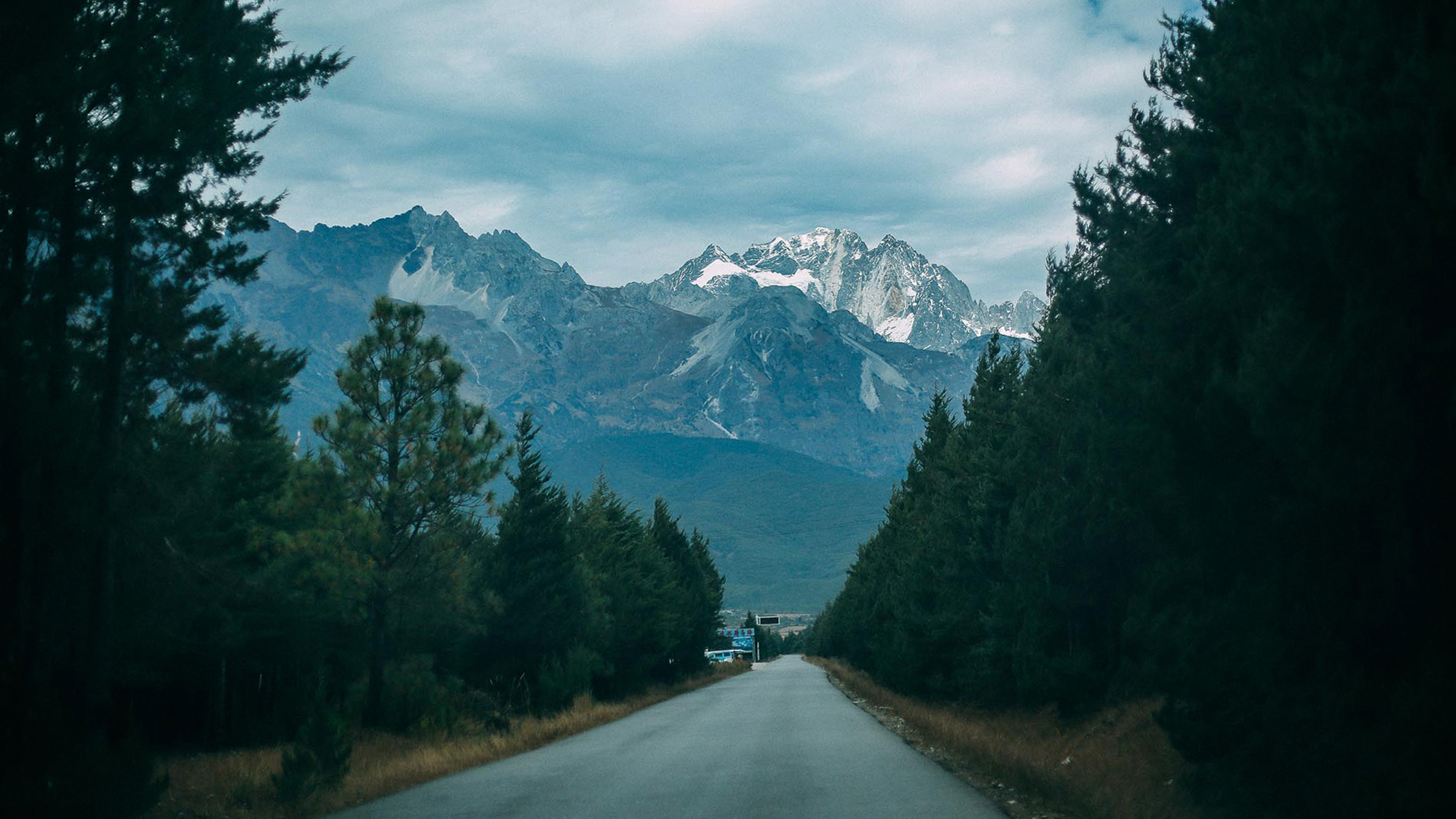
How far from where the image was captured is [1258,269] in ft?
29.5

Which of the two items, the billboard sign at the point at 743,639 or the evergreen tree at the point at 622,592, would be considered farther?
the billboard sign at the point at 743,639

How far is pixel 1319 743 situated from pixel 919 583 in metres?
28.7

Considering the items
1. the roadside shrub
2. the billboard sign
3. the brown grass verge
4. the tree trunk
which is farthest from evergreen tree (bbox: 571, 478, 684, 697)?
the billboard sign

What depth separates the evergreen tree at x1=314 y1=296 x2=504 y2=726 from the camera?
83.0 ft

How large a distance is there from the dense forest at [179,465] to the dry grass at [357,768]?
25.9 inches

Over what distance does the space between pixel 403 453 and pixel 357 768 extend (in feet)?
30.1

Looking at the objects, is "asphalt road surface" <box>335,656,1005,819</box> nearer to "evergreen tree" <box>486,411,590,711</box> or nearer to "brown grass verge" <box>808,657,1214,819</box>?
"brown grass verge" <box>808,657,1214,819</box>

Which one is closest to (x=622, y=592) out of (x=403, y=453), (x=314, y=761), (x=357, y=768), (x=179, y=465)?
(x=403, y=453)

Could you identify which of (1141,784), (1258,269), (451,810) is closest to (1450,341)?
(1258,269)

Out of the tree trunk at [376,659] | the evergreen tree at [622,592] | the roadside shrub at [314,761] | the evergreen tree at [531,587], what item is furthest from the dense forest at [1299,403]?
the evergreen tree at [622,592]

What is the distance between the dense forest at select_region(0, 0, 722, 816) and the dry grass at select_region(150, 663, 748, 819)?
0.66 metres

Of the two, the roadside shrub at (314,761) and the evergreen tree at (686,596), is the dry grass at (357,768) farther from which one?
the evergreen tree at (686,596)

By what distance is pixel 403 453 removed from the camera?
1013 inches

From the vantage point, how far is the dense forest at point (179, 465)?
1280cm
